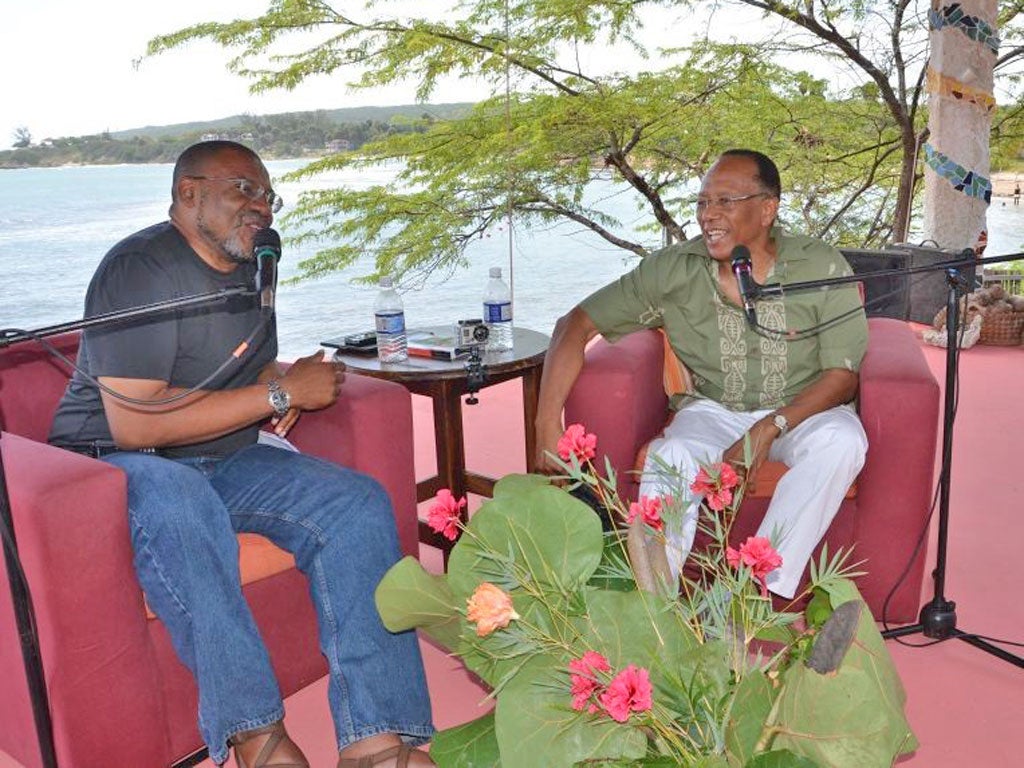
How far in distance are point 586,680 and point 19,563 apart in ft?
3.25

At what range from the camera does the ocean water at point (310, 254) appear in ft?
21.9

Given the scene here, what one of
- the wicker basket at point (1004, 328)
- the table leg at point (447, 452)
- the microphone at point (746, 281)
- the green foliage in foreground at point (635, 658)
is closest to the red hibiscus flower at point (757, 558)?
the green foliage in foreground at point (635, 658)

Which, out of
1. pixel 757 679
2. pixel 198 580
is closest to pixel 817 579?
pixel 757 679

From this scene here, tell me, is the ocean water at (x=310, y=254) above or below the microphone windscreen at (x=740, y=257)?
below

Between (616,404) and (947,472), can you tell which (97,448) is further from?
(947,472)

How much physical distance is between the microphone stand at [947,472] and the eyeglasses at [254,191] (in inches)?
39.1

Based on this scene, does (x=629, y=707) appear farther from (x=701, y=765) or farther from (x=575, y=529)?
(x=575, y=529)

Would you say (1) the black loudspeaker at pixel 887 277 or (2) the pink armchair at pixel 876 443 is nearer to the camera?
(2) the pink armchair at pixel 876 443

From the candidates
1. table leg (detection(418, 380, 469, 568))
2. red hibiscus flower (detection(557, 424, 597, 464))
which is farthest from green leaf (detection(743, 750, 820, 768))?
table leg (detection(418, 380, 469, 568))

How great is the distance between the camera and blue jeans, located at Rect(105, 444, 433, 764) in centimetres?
161

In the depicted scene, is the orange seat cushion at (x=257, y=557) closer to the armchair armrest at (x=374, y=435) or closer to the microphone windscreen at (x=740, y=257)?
the armchair armrest at (x=374, y=435)

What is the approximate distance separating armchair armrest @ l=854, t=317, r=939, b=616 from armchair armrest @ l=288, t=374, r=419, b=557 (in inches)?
39.6

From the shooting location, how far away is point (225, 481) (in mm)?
1911

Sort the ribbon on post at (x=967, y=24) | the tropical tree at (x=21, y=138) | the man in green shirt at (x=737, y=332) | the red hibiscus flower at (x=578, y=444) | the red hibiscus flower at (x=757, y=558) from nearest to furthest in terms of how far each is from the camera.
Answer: the red hibiscus flower at (x=757, y=558), the red hibiscus flower at (x=578, y=444), the man in green shirt at (x=737, y=332), the ribbon on post at (x=967, y=24), the tropical tree at (x=21, y=138)
